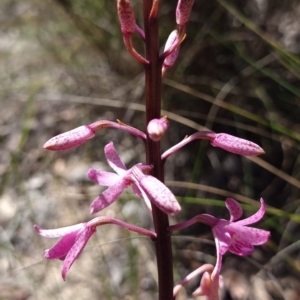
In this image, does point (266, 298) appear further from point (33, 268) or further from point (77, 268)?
point (33, 268)

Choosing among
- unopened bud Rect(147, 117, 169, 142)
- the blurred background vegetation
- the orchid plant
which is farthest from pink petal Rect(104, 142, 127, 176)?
the blurred background vegetation

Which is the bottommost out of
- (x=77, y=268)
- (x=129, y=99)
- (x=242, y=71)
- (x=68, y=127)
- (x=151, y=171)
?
(x=77, y=268)

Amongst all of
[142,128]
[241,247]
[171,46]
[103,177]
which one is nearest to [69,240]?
[103,177]

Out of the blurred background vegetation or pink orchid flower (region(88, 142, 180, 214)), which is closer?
pink orchid flower (region(88, 142, 180, 214))

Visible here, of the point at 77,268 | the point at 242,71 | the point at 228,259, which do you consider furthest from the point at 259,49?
the point at 77,268

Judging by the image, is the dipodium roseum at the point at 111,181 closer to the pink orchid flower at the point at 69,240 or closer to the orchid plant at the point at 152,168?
the orchid plant at the point at 152,168

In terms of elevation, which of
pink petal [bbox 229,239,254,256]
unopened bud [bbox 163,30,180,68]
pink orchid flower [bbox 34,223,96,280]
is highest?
unopened bud [bbox 163,30,180,68]

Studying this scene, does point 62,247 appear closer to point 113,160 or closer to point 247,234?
point 113,160

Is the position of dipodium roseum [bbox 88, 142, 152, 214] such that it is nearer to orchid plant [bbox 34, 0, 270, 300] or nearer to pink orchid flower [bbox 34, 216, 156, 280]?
orchid plant [bbox 34, 0, 270, 300]
